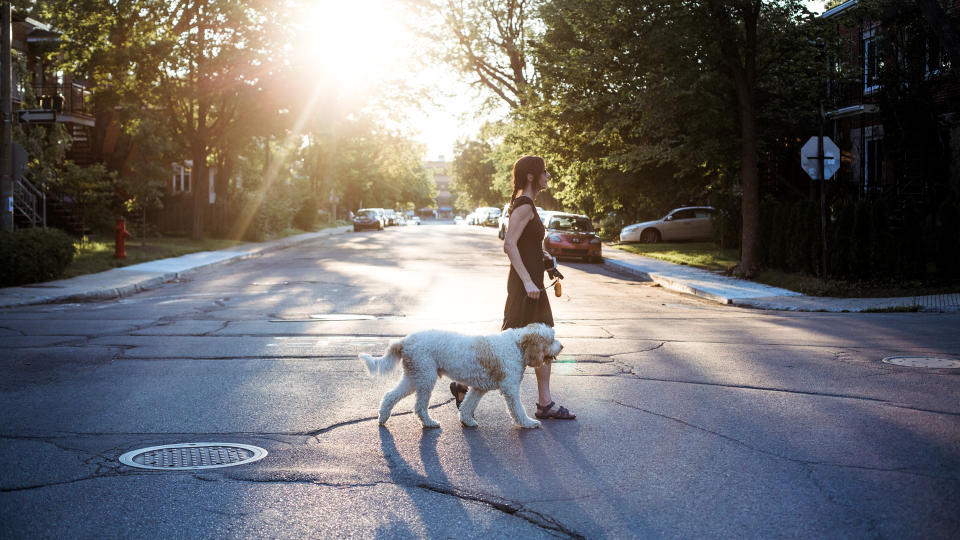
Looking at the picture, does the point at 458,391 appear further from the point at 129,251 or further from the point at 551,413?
the point at 129,251

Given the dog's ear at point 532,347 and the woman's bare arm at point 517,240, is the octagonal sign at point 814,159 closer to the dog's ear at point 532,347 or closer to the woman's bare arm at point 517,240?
the woman's bare arm at point 517,240

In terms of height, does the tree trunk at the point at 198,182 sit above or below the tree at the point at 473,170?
below

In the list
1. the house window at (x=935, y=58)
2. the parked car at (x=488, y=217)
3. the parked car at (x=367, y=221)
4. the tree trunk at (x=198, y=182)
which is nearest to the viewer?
the house window at (x=935, y=58)

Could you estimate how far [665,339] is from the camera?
1138 cm

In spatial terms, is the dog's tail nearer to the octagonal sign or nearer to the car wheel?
the octagonal sign

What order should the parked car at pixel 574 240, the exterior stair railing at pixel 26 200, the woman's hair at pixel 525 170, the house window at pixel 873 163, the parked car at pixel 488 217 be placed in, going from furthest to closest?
1. the parked car at pixel 488 217
2. the parked car at pixel 574 240
3. the exterior stair railing at pixel 26 200
4. the house window at pixel 873 163
5. the woman's hair at pixel 525 170

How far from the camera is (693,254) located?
2958 centimetres

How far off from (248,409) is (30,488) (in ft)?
7.30

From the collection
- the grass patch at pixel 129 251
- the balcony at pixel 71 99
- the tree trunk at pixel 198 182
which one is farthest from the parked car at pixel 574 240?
the balcony at pixel 71 99

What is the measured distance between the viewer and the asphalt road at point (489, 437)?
4.57 meters

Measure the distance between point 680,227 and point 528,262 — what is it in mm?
30106

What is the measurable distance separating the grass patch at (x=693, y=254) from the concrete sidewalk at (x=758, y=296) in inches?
55.1

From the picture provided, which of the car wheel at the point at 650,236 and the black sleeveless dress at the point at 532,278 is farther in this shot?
the car wheel at the point at 650,236

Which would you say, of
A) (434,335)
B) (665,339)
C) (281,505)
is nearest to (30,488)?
(281,505)
